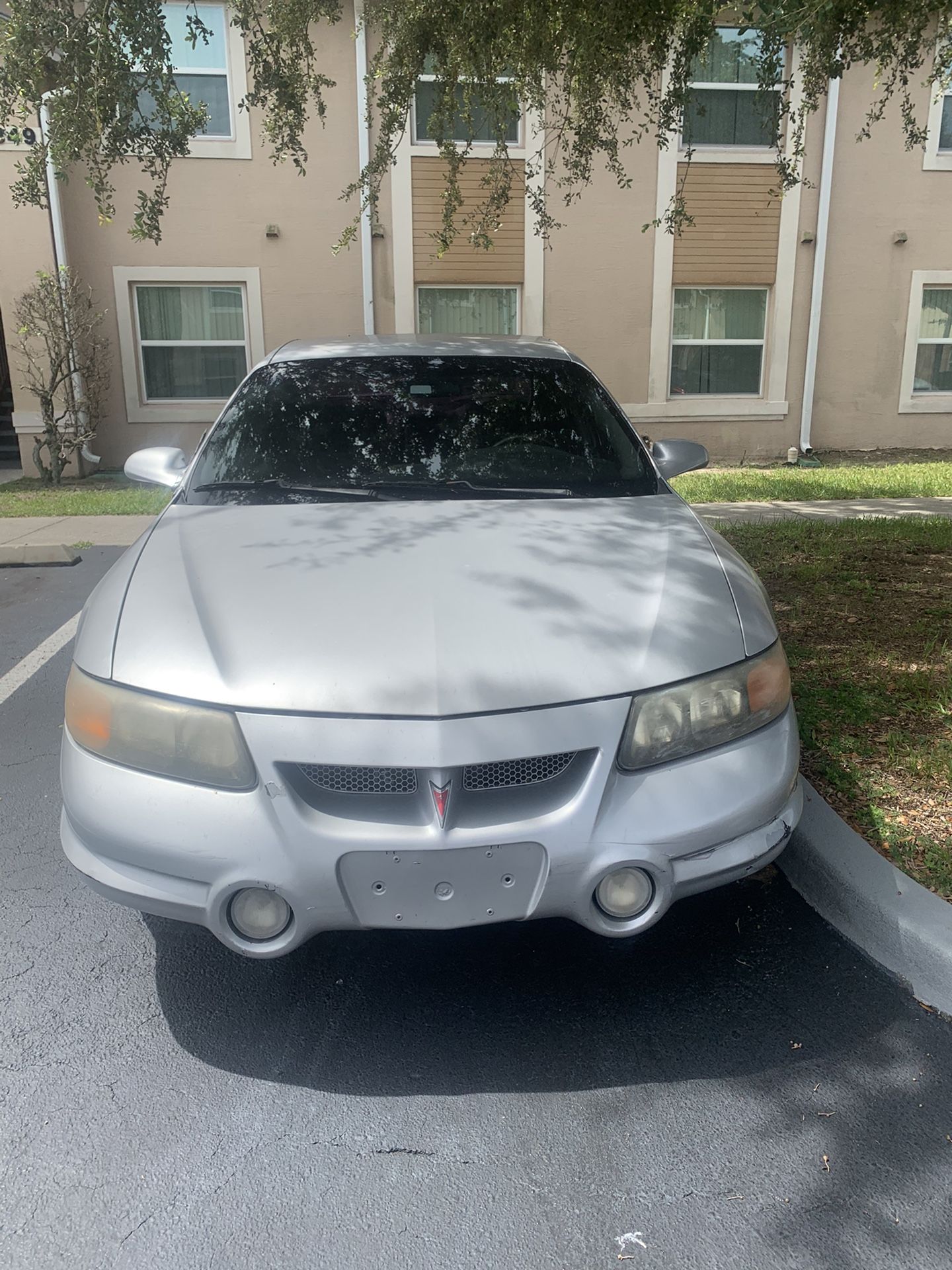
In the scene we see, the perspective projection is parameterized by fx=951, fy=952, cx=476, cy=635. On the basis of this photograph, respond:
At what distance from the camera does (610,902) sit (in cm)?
216

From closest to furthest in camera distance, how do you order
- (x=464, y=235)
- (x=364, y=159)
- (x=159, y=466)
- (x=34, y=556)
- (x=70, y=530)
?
(x=159, y=466) → (x=34, y=556) → (x=70, y=530) → (x=364, y=159) → (x=464, y=235)

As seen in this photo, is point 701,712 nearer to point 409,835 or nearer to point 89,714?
point 409,835

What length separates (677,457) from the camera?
13.4ft

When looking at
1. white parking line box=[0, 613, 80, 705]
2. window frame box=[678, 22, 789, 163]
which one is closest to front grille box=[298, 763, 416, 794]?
white parking line box=[0, 613, 80, 705]

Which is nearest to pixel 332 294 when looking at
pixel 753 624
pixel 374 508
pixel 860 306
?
pixel 860 306

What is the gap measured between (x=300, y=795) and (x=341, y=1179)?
773 millimetres

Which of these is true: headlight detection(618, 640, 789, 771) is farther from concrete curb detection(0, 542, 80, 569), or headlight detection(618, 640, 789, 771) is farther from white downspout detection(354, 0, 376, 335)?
white downspout detection(354, 0, 376, 335)

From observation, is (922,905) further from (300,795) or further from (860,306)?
(860,306)

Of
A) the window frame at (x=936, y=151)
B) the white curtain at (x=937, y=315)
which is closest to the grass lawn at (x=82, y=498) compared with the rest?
the white curtain at (x=937, y=315)

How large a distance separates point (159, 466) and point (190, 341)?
9589 millimetres

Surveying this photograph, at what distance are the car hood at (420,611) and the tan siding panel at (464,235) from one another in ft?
34.3

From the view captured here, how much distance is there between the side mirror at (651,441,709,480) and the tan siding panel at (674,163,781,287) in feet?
31.6

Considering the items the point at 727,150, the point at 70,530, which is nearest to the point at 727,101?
the point at 727,150

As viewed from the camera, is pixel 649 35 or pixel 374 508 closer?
pixel 374 508
